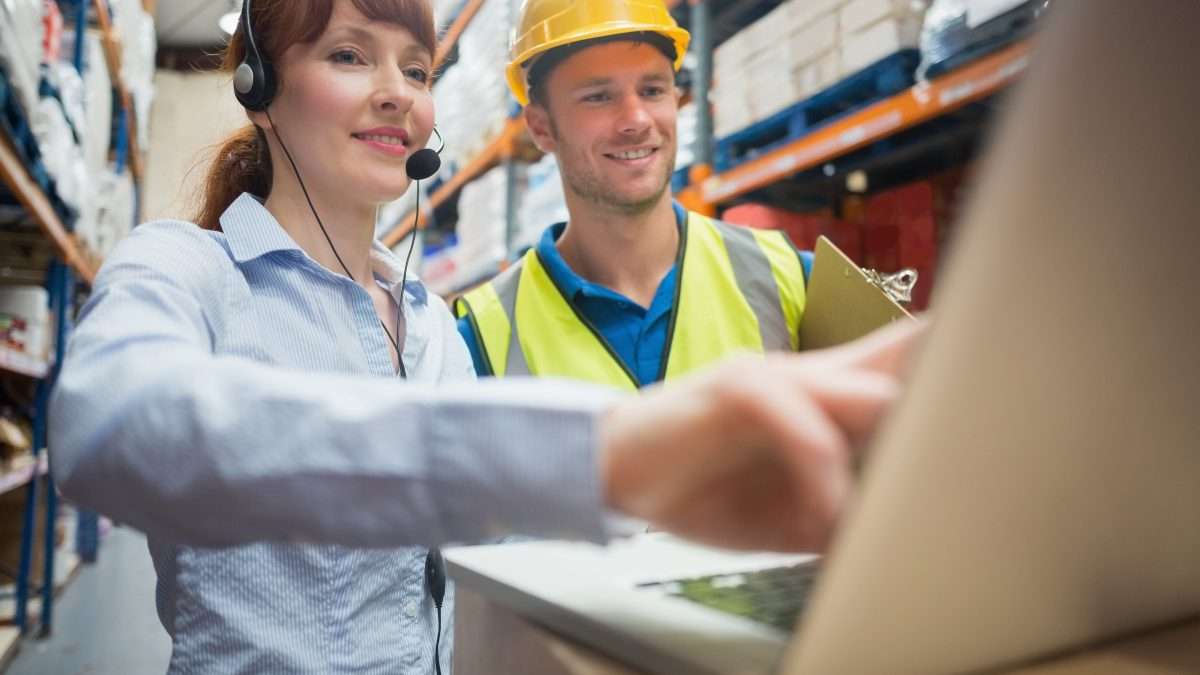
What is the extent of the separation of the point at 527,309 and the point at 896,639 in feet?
4.53

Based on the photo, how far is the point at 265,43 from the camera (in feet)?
3.37

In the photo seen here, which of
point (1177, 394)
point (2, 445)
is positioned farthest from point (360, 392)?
point (2, 445)

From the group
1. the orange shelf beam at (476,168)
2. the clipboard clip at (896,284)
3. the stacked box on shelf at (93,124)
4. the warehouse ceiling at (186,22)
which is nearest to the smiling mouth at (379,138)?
the clipboard clip at (896,284)

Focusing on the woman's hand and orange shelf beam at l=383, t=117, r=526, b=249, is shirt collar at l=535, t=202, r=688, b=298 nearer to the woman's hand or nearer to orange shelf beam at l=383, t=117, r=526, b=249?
the woman's hand

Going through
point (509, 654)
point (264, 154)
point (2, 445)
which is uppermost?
point (264, 154)

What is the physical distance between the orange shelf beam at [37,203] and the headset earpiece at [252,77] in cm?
98

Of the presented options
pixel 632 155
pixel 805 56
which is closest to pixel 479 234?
pixel 805 56

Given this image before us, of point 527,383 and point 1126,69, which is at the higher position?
point 1126,69

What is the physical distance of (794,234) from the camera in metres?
2.66

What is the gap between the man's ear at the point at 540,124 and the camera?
184cm

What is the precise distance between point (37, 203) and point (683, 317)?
1.99 meters

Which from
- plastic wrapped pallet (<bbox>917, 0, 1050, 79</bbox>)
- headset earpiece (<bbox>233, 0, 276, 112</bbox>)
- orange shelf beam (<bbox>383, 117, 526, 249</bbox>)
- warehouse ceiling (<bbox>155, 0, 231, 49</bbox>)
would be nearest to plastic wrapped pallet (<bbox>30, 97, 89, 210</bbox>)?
orange shelf beam (<bbox>383, 117, 526, 249</bbox>)

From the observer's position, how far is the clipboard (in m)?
0.94

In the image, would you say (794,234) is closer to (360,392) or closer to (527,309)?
(527,309)
